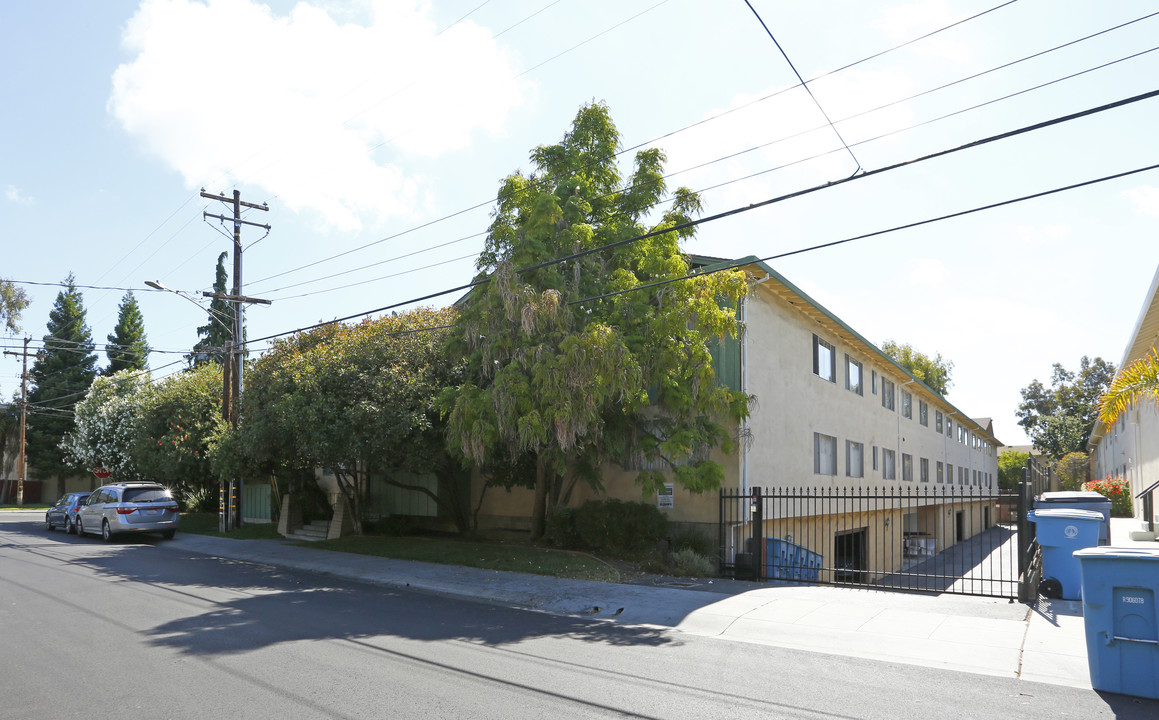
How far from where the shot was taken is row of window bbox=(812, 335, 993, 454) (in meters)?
22.2

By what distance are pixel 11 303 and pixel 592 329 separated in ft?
131

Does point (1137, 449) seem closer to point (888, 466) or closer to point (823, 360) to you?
point (888, 466)

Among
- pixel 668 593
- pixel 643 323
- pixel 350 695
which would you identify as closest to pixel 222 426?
pixel 643 323

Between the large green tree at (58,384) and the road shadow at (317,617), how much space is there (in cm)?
4140

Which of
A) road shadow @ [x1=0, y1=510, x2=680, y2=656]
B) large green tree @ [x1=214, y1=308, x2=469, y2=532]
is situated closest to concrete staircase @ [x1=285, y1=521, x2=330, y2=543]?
large green tree @ [x1=214, y1=308, x2=469, y2=532]

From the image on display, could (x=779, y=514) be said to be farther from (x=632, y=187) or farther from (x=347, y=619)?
(x=347, y=619)

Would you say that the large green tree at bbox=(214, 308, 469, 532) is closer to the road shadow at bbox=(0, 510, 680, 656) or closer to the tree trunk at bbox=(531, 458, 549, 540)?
the tree trunk at bbox=(531, 458, 549, 540)

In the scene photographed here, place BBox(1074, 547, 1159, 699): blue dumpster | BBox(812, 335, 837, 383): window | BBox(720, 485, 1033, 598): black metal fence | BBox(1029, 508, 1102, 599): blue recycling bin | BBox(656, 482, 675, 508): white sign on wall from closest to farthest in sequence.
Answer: BBox(1074, 547, 1159, 699): blue dumpster → BBox(1029, 508, 1102, 599): blue recycling bin → BBox(720, 485, 1033, 598): black metal fence → BBox(656, 482, 675, 508): white sign on wall → BBox(812, 335, 837, 383): window

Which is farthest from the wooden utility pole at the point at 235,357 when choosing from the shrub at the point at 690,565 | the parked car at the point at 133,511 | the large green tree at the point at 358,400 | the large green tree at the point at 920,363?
the large green tree at the point at 920,363

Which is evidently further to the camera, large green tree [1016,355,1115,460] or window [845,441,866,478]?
large green tree [1016,355,1115,460]

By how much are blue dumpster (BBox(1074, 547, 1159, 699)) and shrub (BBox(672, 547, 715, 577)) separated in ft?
28.7

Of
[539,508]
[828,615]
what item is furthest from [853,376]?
[828,615]

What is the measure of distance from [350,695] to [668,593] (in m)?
6.72

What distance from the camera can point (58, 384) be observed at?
5062 cm
